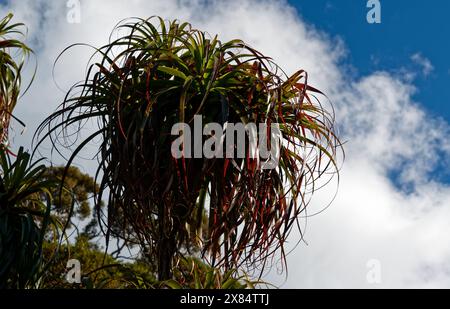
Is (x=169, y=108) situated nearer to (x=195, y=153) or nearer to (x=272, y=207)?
(x=195, y=153)

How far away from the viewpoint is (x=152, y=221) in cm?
479

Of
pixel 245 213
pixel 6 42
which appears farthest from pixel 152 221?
pixel 6 42

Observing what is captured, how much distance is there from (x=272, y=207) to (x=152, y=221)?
752mm

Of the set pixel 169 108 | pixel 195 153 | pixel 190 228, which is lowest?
pixel 190 228

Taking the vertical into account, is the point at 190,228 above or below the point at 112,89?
below

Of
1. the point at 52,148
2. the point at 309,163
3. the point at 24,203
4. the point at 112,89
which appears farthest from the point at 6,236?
the point at 309,163

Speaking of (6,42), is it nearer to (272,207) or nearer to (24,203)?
(24,203)

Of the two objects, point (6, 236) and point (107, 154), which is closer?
point (107, 154)
